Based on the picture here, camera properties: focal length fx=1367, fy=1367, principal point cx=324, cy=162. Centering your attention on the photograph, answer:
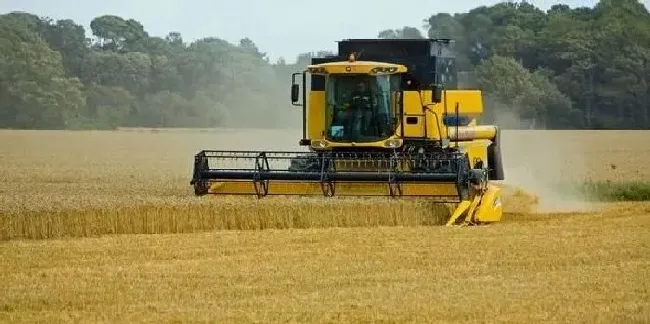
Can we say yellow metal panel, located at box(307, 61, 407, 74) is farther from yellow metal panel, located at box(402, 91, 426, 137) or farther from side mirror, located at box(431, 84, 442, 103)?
side mirror, located at box(431, 84, 442, 103)

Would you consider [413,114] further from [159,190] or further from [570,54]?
[570,54]

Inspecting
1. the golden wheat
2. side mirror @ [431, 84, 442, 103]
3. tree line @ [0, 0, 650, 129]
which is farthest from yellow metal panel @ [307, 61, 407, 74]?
tree line @ [0, 0, 650, 129]

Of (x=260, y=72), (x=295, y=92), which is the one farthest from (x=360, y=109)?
(x=260, y=72)

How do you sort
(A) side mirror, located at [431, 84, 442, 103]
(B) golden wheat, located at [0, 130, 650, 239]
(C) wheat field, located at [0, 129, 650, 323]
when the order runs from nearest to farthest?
1. (C) wheat field, located at [0, 129, 650, 323]
2. (B) golden wheat, located at [0, 130, 650, 239]
3. (A) side mirror, located at [431, 84, 442, 103]

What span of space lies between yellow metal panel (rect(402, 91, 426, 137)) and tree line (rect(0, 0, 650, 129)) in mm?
19058

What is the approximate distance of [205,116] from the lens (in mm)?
61844

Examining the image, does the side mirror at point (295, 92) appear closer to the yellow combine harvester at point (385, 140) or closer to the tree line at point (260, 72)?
the yellow combine harvester at point (385, 140)

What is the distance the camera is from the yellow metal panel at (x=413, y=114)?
59.8 ft

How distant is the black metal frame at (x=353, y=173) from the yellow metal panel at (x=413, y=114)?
35.0 inches

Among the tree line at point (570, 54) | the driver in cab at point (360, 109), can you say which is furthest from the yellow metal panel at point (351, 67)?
the tree line at point (570, 54)

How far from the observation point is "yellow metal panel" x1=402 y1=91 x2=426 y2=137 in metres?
18.2

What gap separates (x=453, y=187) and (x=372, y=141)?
179 cm

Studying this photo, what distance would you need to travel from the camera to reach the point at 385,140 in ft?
58.7

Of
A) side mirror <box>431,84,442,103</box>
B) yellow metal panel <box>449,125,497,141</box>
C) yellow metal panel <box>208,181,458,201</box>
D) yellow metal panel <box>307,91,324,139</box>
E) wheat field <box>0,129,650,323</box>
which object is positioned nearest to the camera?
wheat field <box>0,129,650,323</box>
